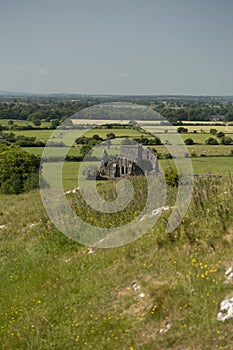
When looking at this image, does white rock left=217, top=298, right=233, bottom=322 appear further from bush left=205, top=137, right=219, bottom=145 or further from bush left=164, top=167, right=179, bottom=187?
bush left=205, top=137, right=219, bottom=145

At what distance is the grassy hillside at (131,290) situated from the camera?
294 inches

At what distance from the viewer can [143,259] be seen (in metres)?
9.96

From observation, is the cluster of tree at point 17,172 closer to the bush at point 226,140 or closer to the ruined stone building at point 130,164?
the ruined stone building at point 130,164

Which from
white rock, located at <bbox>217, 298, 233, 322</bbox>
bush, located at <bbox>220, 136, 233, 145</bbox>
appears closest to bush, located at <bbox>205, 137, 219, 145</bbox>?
bush, located at <bbox>220, 136, 233, 145</bbox>

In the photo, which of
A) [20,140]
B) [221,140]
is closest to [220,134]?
[221,140]

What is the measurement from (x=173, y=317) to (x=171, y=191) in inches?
291

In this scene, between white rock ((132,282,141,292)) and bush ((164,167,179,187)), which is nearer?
white rock ((132,282,141,292))

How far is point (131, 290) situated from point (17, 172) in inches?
1535

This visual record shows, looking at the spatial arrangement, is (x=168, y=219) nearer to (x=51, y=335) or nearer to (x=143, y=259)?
(x=143, y=259)

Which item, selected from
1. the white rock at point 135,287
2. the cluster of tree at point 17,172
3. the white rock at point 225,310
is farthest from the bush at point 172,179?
the cluster of tree at point 17,172

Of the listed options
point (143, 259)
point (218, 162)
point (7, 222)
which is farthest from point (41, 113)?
point (143, 259)

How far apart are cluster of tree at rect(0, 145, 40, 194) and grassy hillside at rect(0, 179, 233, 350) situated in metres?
29.0

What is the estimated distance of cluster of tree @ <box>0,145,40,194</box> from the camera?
41.0m

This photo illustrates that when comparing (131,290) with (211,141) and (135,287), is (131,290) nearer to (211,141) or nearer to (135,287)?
(135,287)
